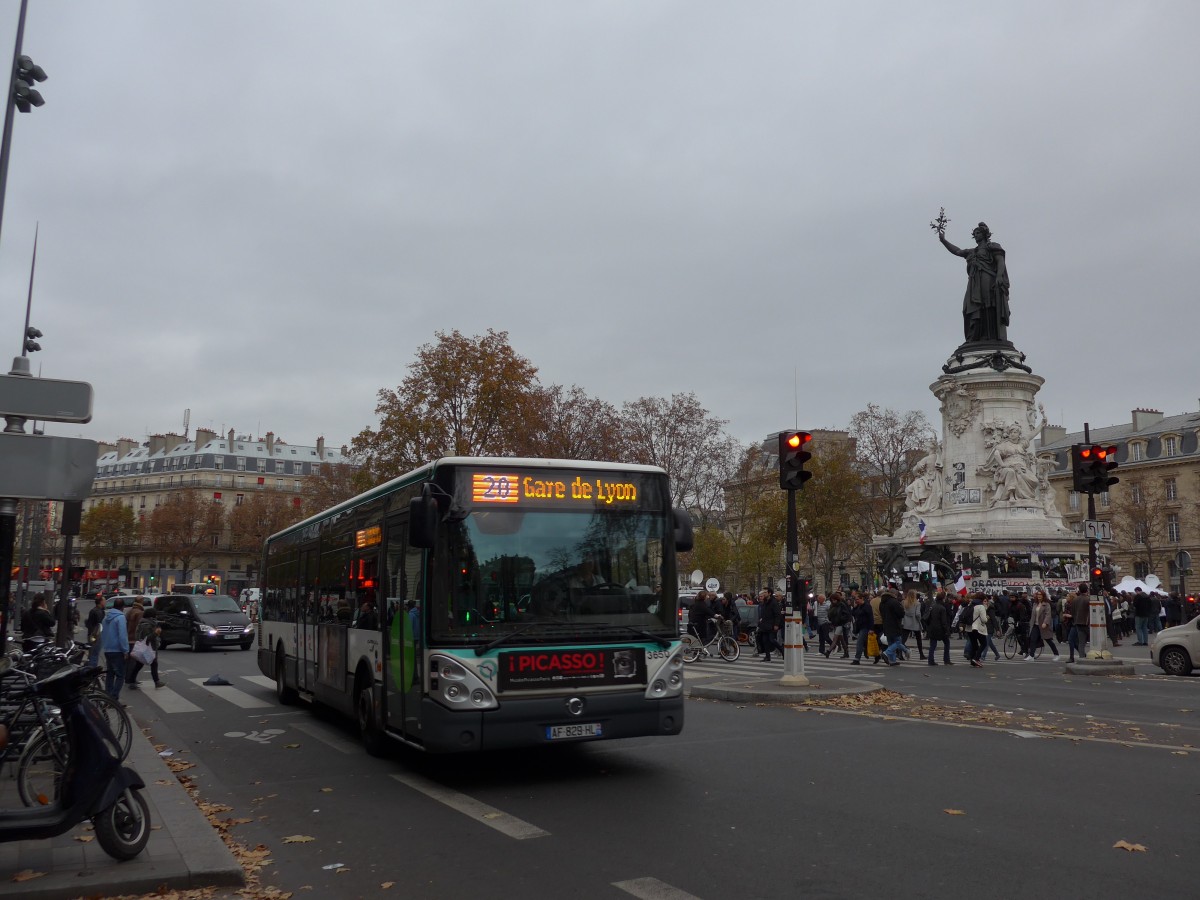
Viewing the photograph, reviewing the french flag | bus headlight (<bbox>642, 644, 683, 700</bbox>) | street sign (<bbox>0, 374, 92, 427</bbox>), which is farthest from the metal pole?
the french flag

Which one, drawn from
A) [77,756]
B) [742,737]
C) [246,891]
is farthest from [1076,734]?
[77,756]

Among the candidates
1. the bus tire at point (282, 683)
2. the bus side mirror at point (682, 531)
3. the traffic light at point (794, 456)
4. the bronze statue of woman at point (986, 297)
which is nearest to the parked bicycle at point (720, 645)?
the traffic light at point (794, 456)

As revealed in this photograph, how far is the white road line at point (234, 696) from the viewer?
16.0 metres

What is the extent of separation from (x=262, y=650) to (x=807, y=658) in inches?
540

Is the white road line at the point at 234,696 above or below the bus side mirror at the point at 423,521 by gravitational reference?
below

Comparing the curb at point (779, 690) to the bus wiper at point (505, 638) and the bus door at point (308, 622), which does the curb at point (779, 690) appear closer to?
the bus door at point (308, 622)

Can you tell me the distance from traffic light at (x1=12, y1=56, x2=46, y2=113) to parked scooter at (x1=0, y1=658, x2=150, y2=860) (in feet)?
29.6

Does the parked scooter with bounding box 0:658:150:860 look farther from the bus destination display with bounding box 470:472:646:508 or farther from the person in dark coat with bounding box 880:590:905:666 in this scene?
the person in dark coat with bounding box 880:590:905:666

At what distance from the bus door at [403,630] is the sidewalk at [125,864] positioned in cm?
220

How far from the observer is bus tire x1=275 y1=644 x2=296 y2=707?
15758mm

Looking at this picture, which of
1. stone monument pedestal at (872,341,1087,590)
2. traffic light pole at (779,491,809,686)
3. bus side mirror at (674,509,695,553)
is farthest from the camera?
stone monument pedestal at (872,341,1087,590)

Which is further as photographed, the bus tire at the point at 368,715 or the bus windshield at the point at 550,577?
the bus tire at the point at 368,715

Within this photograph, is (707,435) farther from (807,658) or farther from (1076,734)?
(1076,734)

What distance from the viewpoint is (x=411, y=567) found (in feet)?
30.4
